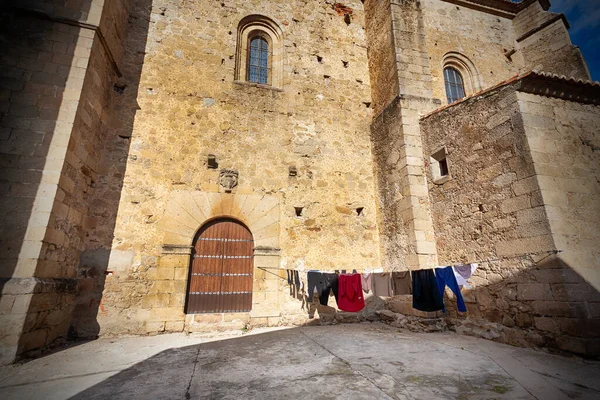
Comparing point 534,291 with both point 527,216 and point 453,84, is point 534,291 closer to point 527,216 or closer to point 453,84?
point 527,216

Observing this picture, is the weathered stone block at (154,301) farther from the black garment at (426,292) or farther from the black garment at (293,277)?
the black garment at (426,292)

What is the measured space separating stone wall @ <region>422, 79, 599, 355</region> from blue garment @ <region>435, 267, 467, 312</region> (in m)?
0.30

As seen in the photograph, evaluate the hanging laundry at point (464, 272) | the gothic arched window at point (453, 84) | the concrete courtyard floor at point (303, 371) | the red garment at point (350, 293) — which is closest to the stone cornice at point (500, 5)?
the gothic arched window at point (453, 84)

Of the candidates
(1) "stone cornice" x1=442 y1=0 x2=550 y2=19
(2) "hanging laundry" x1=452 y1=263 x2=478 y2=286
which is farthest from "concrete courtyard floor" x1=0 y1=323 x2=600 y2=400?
(1) "stone cornice" x1=442 y1=0 x2=550 y2=19

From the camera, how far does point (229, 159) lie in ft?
20.8

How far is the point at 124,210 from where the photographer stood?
18.3ft

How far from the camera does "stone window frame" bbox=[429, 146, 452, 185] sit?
5594 millimetres

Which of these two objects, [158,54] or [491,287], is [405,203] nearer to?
[491,287]

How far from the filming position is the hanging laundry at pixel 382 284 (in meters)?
5.58

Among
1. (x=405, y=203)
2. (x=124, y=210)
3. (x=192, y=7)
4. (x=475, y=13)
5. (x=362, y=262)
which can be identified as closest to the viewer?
(x=124, y=210)

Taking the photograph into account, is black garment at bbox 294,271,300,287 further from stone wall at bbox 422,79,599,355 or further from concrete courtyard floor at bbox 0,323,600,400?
stone wall at bbox 422,79,599,355

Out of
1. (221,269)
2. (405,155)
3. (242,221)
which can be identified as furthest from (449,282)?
(221,269)

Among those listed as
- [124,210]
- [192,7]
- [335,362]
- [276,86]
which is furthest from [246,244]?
[192,7]

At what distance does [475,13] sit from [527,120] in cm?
715
